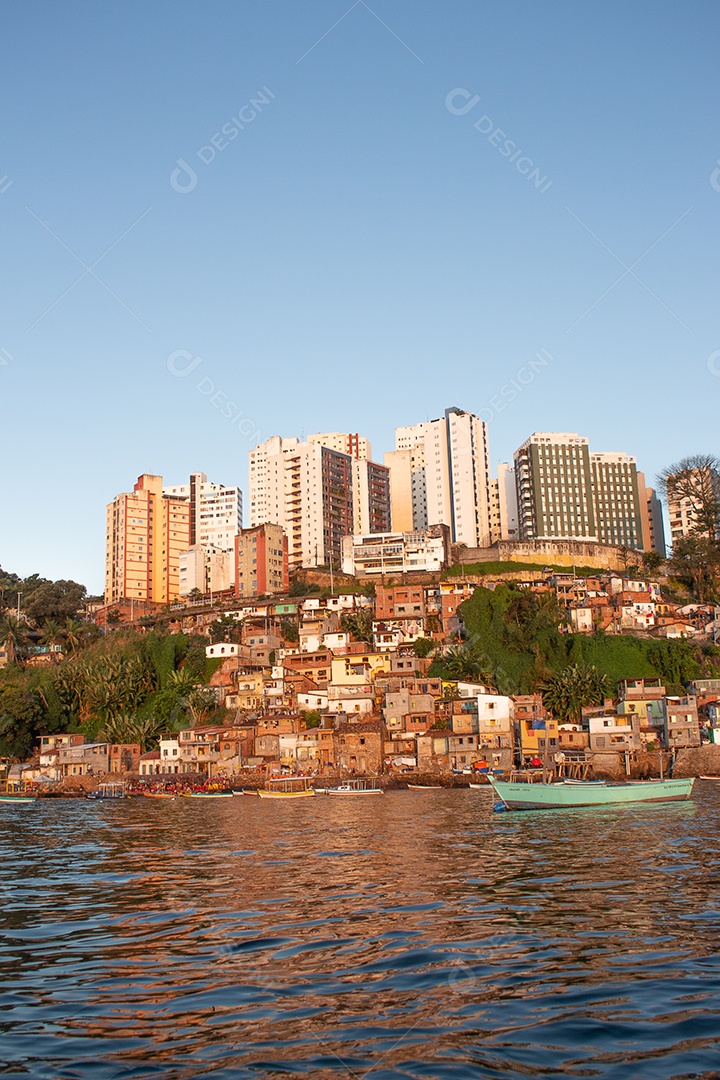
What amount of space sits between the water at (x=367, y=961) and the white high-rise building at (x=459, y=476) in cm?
11671

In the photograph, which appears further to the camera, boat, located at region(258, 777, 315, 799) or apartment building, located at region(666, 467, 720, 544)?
apartment building, located at region(666, 467, 720, 544)

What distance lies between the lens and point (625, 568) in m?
128

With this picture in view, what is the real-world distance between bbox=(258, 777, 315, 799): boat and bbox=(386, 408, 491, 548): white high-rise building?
7795cm

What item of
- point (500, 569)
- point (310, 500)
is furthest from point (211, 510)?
point (500, 569)

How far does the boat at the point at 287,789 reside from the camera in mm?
70000

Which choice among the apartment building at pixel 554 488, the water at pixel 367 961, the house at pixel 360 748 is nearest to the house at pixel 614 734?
the house at pixel 360 748

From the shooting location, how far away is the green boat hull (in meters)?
50.8

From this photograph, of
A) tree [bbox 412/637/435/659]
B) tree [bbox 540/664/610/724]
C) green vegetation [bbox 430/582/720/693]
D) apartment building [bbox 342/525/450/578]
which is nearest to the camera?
tree [bbox 540/664/610/724]

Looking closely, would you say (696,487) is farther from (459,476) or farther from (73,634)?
(73,634)

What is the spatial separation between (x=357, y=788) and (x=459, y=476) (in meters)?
87.0

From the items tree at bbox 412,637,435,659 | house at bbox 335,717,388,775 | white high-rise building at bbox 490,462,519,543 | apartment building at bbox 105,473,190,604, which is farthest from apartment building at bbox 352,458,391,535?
house at bbox 335,717,388,775

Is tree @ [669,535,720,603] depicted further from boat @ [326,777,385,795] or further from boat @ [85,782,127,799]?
boat @ [85,782,127,799]

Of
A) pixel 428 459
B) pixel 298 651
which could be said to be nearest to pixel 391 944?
pixel 298 651

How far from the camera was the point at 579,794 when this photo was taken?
170 feet
